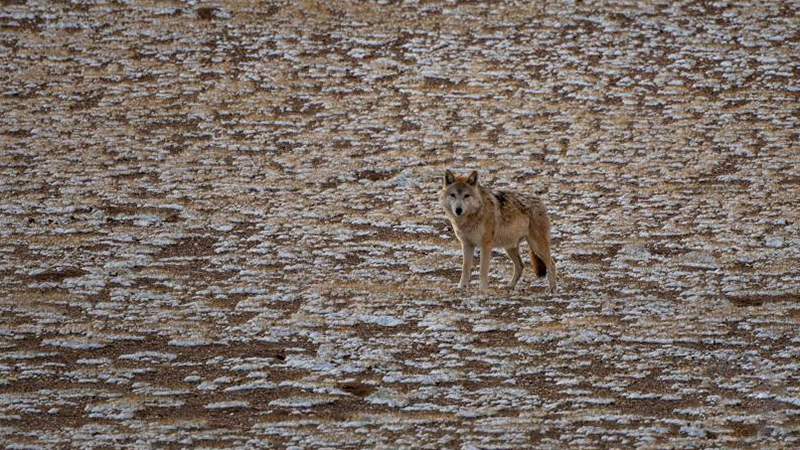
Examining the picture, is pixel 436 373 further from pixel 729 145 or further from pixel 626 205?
pixel 729 145

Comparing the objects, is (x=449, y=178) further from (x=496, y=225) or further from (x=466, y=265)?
(x=466, y=265)

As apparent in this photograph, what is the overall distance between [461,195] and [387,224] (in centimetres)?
280

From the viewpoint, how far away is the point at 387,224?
15.4 metres

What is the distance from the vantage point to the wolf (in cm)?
1271

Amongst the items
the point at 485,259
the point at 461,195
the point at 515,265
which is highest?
the point at 461,195

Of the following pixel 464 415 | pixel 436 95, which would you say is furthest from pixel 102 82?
pixel 464 415

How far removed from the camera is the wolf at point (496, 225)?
12.7m

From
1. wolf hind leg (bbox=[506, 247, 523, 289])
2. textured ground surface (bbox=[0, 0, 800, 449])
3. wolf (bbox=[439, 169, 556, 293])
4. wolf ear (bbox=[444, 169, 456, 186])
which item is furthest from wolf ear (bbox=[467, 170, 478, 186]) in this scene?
textured ground surface (bbox=[0, 0, 800, 449])

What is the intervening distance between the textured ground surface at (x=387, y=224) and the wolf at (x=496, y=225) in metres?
0.41

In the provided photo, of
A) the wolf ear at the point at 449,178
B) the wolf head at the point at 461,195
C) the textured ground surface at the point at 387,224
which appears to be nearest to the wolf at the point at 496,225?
the wolf head at the point at 461,195

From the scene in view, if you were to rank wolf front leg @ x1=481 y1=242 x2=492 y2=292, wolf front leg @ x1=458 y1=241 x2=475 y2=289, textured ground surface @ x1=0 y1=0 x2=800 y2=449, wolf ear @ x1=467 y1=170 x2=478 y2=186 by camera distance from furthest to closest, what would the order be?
wolf ear @ x1=467 y1=170 x2=478 y2=186, wolf front leg @ x1=458 y1=241 x2=475 y2=289, wolf front leg @ x1=481 y1=242 x2=492 y2=292, textured ground surface @ x1=0 y1=0 x2=800 y2=449

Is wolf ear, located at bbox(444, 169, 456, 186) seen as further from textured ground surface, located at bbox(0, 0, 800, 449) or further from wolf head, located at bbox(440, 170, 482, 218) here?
textured ground surface, located at bbox(0, 0, 800, 449)

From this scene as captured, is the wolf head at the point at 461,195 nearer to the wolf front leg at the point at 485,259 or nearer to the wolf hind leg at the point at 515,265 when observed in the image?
the wolf front leg at the point at 485,259

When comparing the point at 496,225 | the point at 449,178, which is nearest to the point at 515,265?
the point at 496,225
